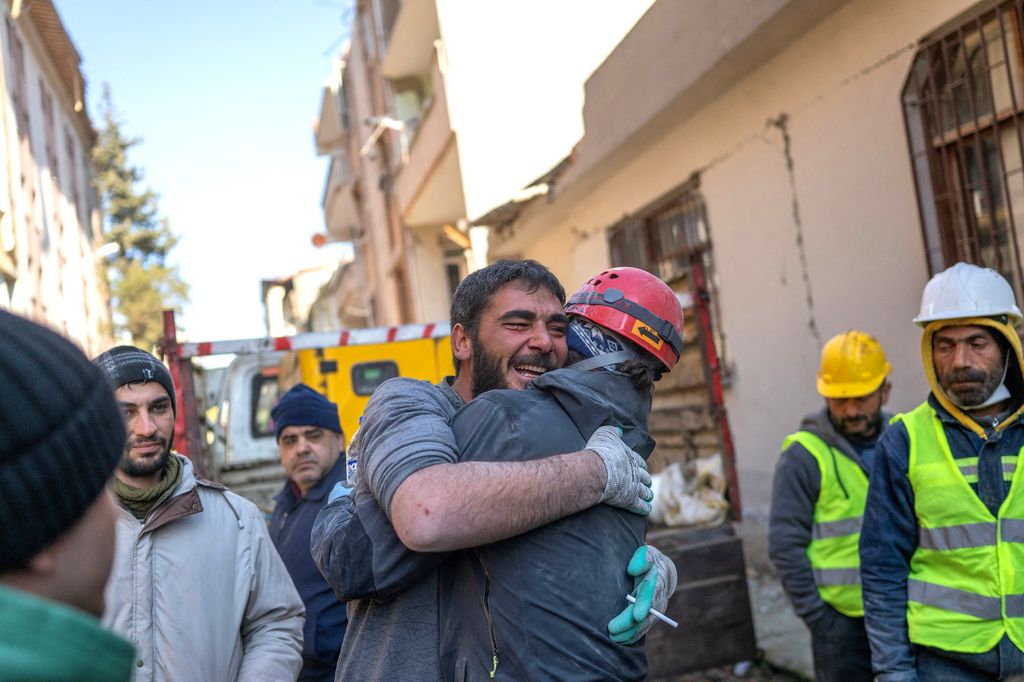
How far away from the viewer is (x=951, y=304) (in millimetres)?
3451

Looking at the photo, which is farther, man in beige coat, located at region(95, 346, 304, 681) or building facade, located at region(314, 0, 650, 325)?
building facade, located at region(314, 0, 650, 325)

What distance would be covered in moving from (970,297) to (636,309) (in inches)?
69.8

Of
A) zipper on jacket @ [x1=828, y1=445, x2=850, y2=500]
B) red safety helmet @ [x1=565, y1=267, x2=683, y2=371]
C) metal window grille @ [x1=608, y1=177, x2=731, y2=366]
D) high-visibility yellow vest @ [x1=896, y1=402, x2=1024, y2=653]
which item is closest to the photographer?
red safety helmet @ [x1=565, y1=267, x2=683, y2=371]

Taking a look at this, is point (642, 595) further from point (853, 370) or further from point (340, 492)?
point (853, 370)

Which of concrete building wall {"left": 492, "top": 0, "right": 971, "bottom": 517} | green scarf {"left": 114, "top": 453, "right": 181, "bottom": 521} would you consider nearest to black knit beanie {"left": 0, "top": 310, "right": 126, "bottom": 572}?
green scarf {"left": 114, "top": 453, "right": 181, "bottom": 521}

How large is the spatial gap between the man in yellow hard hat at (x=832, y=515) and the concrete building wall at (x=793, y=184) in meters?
1.85

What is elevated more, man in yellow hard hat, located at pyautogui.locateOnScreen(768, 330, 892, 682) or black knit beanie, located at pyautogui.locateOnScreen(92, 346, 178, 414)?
black knit beanie, located at pyautogui.locateOnScreen(92, 346, 178, 414)

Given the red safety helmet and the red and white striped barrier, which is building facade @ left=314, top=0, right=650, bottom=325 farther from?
the red safety helmet

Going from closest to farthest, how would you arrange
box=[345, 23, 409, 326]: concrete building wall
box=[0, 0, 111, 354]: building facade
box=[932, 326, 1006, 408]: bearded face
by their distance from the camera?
box=[932, 326, 1006, 408]: bearded face < box=[0, 0, 111, 354]: building facade < box=[345, 23, 409, 326]: concrete building wall

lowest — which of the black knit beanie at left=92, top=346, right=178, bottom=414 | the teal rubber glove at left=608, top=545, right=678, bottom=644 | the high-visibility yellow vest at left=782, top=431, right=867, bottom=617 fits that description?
the high-visibility yellow vest at left=782, top=431, right=867, bottom=617

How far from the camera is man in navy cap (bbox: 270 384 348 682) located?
386 cm

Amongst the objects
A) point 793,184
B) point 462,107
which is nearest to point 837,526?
point 793,184

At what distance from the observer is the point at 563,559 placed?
194 centimetres

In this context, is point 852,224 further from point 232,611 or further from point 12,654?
point 12,654
